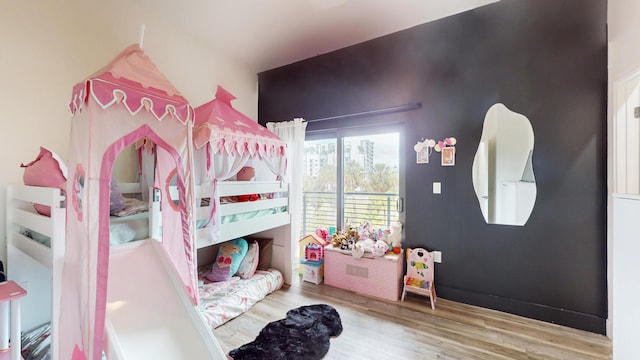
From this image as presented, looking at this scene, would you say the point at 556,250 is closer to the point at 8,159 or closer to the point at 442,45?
the point at 442,45

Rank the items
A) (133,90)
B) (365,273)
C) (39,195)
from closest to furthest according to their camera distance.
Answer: (133,90) < (39,195) < (365,273)

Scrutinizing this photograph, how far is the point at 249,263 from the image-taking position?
9.04ft

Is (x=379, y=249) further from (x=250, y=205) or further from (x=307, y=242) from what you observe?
(x=250, y=205)

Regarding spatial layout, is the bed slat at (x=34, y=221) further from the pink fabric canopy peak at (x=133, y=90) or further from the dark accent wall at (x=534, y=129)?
the dark accent wall at (x=534, y=129)

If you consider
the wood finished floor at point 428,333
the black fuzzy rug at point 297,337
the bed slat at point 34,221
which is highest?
the bed slat at point 34,221

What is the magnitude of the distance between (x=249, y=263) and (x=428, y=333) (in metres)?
1.83

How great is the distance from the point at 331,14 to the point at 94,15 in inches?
81.5

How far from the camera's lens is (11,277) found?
1.71m

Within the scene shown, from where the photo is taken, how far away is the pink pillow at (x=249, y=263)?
2706 mm

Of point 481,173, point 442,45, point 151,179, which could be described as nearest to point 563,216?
point 481,173

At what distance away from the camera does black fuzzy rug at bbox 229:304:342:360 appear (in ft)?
5.58

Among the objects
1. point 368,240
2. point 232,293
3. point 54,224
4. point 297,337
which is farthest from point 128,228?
point 368,240

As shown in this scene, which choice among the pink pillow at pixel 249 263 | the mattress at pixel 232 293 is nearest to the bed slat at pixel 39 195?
the mattress at pixel 232 293

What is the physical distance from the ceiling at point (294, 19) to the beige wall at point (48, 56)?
335mm
